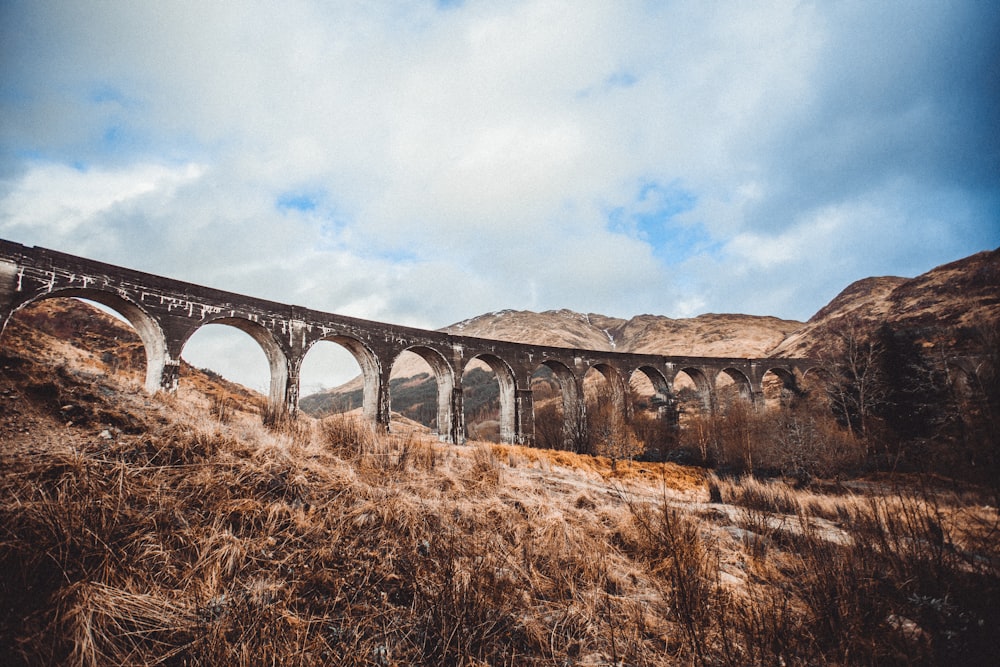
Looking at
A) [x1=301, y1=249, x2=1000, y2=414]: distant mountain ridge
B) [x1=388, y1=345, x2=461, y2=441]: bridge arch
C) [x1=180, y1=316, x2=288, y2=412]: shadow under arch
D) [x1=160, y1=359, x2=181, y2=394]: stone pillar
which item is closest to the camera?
[x1=160, y1=359, x2=181, y2=394]: stone pillar

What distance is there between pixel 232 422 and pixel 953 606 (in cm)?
714

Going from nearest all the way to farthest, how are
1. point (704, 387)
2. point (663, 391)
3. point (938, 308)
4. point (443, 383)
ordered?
1. point (443, 383)
2. point (663, 391)
3. point (704, 387)
4. point (938, 308)

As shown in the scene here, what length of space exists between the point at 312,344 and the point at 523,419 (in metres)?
9.87

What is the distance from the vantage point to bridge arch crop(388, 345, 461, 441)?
17188 millimetres

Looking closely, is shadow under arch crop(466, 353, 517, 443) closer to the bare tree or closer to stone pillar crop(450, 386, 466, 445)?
stone pillar crop(450, 386, 466, 445)

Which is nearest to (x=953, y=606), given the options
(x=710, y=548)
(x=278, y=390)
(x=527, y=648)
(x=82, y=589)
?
(x=710, y=548)

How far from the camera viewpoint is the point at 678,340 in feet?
221

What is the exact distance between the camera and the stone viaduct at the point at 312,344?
10023 millimetres

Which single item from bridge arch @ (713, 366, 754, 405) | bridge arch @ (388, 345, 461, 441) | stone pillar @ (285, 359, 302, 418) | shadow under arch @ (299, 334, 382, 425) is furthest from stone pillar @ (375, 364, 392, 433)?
bridge arch @ (713, 366, 754, 405)

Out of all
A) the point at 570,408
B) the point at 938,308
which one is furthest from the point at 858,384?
the point at 938,308

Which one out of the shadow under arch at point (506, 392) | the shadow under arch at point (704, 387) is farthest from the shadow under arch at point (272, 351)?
the shadow under arch at point (704, 387)

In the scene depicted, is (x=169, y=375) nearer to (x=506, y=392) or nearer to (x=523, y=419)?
(x=506, y=392)

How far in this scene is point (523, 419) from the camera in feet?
63.3

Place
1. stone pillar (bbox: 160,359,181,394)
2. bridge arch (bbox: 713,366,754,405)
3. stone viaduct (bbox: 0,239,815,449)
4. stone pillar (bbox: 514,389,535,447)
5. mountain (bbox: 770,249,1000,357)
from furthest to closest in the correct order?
bridge arch (bbox: 713,366,754,405), mountain (bbox: 770,249,1000,357), stone pillar (bbox: 514,389,535,447), stone pillar (bbox: 160,359,181,394), stone viaduct (bbox: 0,239,815,449)
